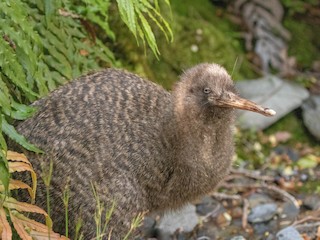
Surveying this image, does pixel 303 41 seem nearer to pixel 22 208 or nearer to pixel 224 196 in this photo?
pixel 224 196

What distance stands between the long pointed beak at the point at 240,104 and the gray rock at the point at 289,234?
136 cm

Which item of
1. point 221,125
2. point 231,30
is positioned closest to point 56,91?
point 221,125

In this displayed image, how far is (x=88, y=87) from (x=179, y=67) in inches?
104

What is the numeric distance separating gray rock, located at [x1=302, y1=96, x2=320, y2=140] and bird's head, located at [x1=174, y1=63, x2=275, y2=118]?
3.02 m

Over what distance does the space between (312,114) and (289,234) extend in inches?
97.6

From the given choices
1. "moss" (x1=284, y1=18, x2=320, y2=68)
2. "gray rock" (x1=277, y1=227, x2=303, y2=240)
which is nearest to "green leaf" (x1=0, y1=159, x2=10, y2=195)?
"gray rock" (x1=277, y1=227, x2=303, y2=240)

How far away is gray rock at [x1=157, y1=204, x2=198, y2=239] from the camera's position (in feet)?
21.0

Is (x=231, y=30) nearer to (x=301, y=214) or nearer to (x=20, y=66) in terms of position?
(x=301, y=214)

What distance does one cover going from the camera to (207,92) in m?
5.36

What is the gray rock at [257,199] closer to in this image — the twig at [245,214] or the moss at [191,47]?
the twig at [245,214]

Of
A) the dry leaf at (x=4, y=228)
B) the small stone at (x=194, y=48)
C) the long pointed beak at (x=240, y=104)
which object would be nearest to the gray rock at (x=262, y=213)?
the long pointed beak at (x=240, y=104)

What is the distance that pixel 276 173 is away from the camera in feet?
25.2

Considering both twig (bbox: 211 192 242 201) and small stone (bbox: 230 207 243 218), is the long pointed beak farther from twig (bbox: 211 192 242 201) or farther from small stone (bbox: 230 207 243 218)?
twig (bbox: 211 192 242 201)

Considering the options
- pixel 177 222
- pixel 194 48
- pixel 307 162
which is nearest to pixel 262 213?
pixel 177 222
